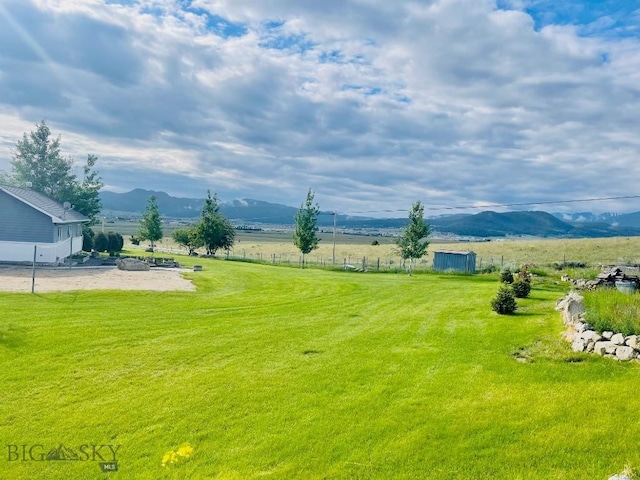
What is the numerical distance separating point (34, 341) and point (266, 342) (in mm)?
5892

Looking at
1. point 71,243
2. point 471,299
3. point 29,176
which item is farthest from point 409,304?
point 29,176

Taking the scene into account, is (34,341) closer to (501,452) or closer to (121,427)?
(121,427)

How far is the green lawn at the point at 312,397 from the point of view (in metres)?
6.22

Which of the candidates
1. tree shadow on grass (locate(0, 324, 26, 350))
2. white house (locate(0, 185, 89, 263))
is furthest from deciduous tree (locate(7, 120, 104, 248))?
tree shadow on grass (locate(0, 324, 26, 350))

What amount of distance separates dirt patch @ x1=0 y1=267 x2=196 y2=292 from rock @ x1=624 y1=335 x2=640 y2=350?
1703 cm

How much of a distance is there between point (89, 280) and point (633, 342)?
22.1 meters

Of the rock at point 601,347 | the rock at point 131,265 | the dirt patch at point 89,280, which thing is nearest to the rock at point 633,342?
the rock at point 601,347

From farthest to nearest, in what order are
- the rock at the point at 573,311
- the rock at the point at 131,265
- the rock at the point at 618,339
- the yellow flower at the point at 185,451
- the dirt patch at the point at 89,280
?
the rock at the point at 131,265
the dirt patch at the point at 89,280
the rock at the point at 573,311
the rock at the point at 618,339
the yellow flower at the point at 185,451

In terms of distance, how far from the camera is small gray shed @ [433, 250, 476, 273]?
36.0m

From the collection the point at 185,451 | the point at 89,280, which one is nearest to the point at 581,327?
the point at 185,451

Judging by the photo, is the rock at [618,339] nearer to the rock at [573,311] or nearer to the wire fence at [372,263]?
the rock at [573,311]

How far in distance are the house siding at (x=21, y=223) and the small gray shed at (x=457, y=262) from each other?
97.3 feet

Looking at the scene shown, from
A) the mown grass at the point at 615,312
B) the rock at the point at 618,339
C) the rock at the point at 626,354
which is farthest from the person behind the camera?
the mown grass at the point at 615,312

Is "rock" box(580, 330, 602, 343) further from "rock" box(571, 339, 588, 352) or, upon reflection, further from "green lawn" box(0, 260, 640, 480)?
"green lawn" box(0, 260, 640, 480)
